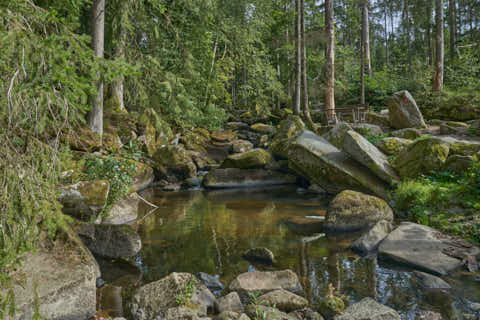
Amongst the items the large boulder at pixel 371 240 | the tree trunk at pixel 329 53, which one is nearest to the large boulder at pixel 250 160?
the tree trunk at pixel 329 53

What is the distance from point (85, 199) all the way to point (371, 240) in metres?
5.93

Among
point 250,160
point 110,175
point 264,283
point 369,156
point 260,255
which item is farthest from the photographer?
point 250,160

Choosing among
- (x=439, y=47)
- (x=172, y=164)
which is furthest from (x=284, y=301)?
(x=439, y=47)

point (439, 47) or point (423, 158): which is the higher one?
point (439, 47)

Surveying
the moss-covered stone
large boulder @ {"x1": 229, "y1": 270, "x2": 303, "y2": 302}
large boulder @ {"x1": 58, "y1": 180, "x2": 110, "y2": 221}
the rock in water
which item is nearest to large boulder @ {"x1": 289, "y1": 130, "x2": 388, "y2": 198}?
the rock in water

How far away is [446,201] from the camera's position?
8219 mm

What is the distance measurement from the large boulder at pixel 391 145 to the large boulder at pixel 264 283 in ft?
25.8

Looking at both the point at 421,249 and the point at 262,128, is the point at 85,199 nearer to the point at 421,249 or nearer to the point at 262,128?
the point at 421,249

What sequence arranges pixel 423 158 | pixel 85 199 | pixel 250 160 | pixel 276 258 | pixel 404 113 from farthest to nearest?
pixel 404 113, pixel 250 160, pixel 423 158, pixel 85 199, pixel 276 258

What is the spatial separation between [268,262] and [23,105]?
185 inches

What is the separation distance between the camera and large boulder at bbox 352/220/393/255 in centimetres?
680

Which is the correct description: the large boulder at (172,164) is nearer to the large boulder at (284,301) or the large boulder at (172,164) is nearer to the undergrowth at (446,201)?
the undergrowth at (446,201)

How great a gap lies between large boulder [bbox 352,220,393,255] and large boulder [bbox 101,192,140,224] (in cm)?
552

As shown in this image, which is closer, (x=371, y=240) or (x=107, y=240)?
(x=107, y=240)
